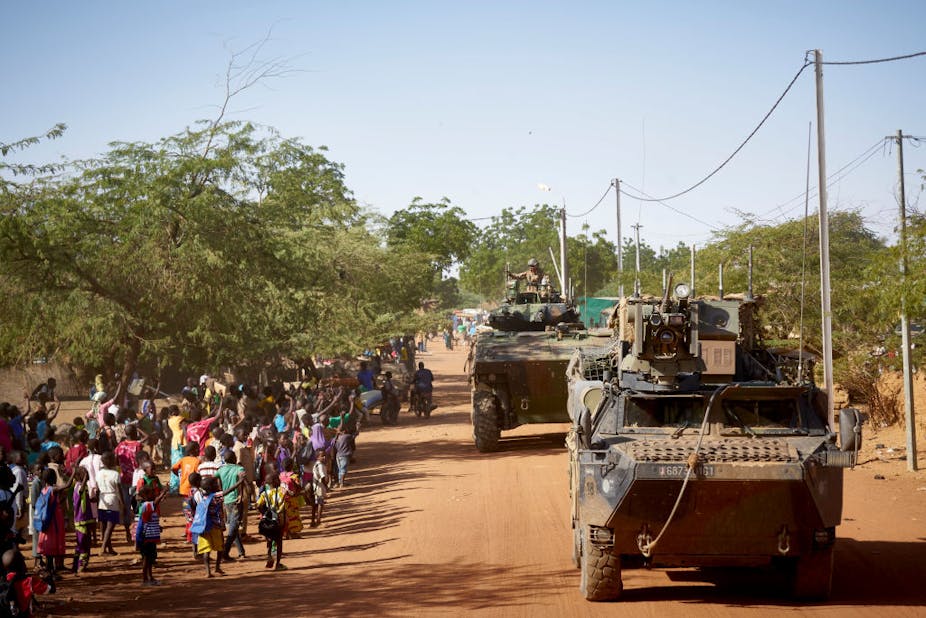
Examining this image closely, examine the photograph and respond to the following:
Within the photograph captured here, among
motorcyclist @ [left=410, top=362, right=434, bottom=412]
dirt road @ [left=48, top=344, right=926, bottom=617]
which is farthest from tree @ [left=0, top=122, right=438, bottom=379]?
motorcyclist @ [left=410, top=362, right=434, bottom=412]

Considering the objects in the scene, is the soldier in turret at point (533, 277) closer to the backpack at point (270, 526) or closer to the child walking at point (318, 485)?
the child walking at point (318, 485)

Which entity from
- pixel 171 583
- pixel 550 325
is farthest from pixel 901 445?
pixel 171 583

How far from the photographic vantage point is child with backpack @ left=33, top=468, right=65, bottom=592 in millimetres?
10617

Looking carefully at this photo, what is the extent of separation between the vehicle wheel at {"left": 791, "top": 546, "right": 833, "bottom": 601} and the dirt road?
14 cm

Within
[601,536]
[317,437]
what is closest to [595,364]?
[601,536]

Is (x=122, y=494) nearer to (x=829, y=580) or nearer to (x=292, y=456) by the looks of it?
(x=292, y=456)

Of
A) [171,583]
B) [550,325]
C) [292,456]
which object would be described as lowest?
[171,583]

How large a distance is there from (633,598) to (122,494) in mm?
6358

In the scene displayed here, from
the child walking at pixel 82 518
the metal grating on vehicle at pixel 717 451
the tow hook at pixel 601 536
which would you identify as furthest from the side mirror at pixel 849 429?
the child walking at pixel 82 518

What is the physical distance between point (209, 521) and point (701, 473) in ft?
17.1

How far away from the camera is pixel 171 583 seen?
10.7 m

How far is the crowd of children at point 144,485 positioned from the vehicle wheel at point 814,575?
17.1 feet

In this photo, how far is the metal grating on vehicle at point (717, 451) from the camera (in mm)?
8383

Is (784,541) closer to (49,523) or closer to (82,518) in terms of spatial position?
(49,523)
